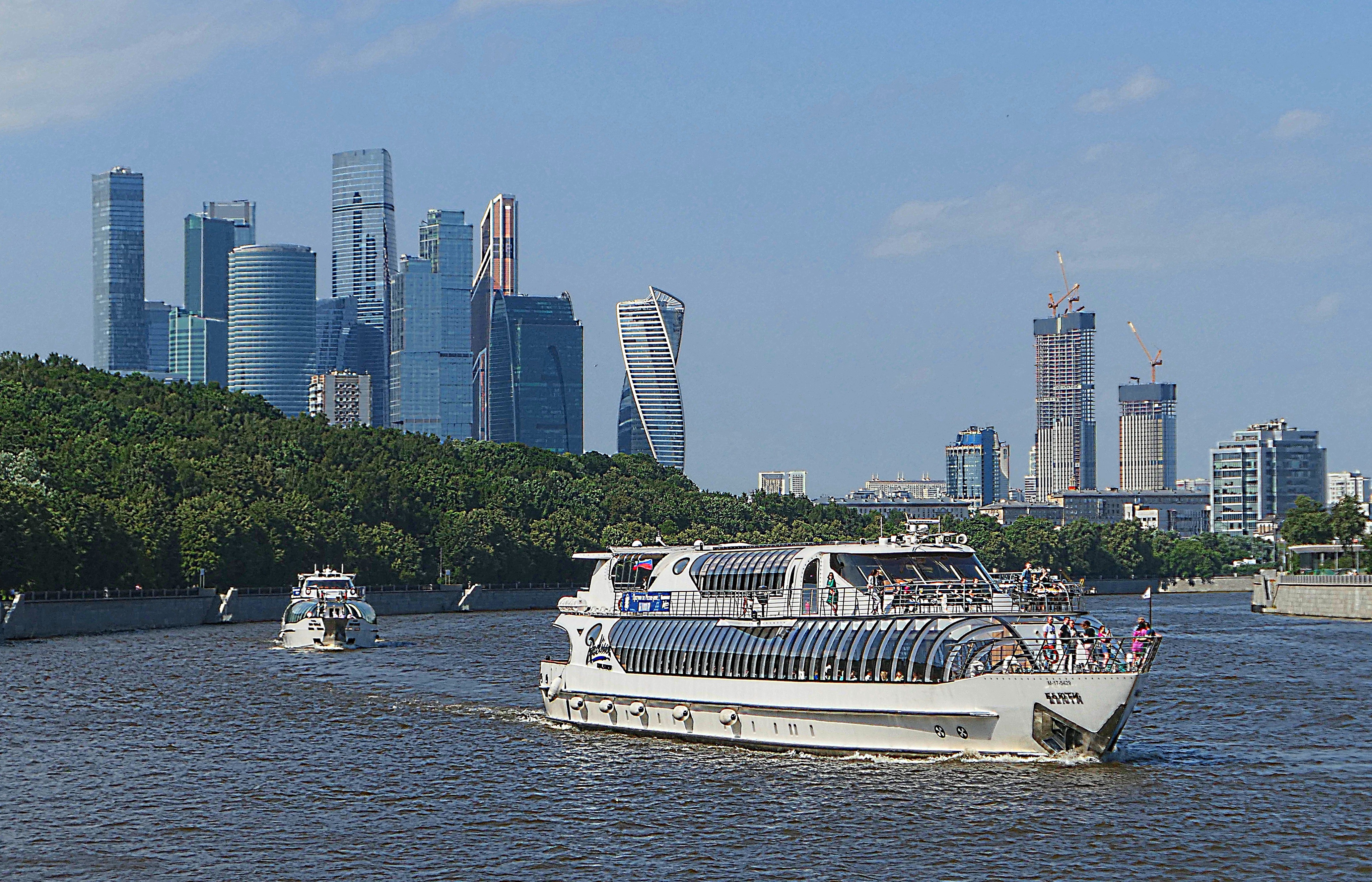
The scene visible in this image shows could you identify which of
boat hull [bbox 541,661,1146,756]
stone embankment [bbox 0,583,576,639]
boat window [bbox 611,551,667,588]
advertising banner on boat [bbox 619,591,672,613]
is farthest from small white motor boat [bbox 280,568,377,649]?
boat hull [bbox 541,661,1146,756]

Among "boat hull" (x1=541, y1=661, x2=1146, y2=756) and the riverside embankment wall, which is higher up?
"boat hull" (x1=541, y1=661, x2=1146, y2=756)

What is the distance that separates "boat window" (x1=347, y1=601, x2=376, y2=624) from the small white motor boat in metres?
0.04

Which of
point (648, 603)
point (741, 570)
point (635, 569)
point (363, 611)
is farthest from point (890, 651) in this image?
point (363, 611)

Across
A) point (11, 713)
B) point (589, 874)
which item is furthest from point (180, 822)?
point (11, 713)

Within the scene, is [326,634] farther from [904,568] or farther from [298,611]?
[904,568]

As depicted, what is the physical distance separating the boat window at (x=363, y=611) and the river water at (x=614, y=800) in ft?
157

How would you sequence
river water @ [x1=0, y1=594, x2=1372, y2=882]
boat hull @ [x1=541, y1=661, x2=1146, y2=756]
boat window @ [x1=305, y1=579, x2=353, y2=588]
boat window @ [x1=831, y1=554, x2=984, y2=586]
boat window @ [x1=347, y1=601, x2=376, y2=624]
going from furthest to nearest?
1. boat window @ [x1=305, y1=579, x2=353, y2=588]
2. boat window @ [x1=347, y1=601, x2=376, y2=624]
3. boat window @ [x1=831, y1=554, x2=984, y2=586]
4. boat hull @ [x1=541, y1=661, x2=1146, y2=756]
5. river water @ [x1=0, y1=594, x2=1372, y2=882]

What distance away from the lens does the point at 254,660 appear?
385 feet

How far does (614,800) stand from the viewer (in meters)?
55.6

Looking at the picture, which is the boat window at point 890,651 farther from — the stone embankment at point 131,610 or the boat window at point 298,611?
the stone embankment at point 131,610

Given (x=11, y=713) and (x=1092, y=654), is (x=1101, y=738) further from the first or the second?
(x=11, y=713)

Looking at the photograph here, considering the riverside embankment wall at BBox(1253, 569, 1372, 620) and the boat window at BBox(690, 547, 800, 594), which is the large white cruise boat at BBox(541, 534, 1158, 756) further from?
the riverside embankment wall at BBox(1253, 569, 1372, 620)

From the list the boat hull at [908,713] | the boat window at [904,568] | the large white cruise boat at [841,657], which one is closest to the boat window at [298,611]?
the large white cruise boat at [841,657]

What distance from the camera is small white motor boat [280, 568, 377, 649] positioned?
129250mm
